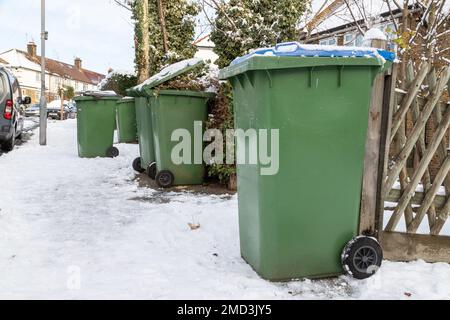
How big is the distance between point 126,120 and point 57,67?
61.4 metres

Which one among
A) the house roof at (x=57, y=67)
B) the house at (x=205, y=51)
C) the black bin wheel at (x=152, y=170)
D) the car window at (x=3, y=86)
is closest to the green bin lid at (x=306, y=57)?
the black bin wheel at (x=152, y=170)

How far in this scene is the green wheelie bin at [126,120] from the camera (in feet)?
36.8

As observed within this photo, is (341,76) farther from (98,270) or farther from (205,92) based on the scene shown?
(205,92)

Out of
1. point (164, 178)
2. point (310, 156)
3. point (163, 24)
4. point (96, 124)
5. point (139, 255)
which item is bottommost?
point (139, 255)

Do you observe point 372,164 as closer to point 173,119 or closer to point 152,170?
point 173,119

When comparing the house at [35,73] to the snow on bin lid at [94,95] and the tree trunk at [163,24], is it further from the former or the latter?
the snow on bin lid at [94,95]

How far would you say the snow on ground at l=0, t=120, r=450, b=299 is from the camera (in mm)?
2621

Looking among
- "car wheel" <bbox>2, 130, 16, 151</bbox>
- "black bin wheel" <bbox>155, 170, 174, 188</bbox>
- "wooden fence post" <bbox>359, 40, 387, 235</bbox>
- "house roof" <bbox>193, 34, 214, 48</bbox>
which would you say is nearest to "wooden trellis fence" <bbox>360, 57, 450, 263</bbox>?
"wooden fence post" <bbox>359, 40, 387, 235</bbox>

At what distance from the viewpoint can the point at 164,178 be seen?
6094mm

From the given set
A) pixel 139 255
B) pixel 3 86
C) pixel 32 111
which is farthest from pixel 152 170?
pixel 32 111

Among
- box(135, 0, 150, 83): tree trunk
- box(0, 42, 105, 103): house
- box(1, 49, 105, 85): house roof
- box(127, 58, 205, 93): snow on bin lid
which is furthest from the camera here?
box(1, 49, 105, 85): house roof

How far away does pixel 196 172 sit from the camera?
632 cm

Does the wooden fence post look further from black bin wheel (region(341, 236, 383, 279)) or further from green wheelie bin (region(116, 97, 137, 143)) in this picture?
green wheelie bin (region(116, 97, 137, 143))
